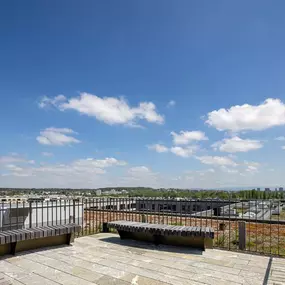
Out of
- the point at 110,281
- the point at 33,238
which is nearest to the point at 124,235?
the point at 33,238

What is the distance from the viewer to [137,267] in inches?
169

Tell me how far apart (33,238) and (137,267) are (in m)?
2.18

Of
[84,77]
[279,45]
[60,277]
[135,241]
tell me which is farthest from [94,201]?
[279,45]

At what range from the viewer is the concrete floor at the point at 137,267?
12.1ft

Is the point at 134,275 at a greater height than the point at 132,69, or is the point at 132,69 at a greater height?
the point at 132,69

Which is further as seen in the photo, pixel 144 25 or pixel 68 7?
pixel 144 25

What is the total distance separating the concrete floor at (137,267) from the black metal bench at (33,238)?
0.70 feet

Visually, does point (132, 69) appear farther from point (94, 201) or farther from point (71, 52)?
point (94, 201)

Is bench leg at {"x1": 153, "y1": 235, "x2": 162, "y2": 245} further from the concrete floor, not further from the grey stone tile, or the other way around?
the grey stone tile

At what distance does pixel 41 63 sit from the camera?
11281mm

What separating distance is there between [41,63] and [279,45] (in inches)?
366

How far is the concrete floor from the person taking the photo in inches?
145

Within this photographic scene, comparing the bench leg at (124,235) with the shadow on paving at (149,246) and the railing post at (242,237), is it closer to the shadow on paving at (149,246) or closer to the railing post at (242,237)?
the shadow on paving at (149,246)

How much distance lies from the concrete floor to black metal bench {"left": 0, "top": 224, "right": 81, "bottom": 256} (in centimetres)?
21
